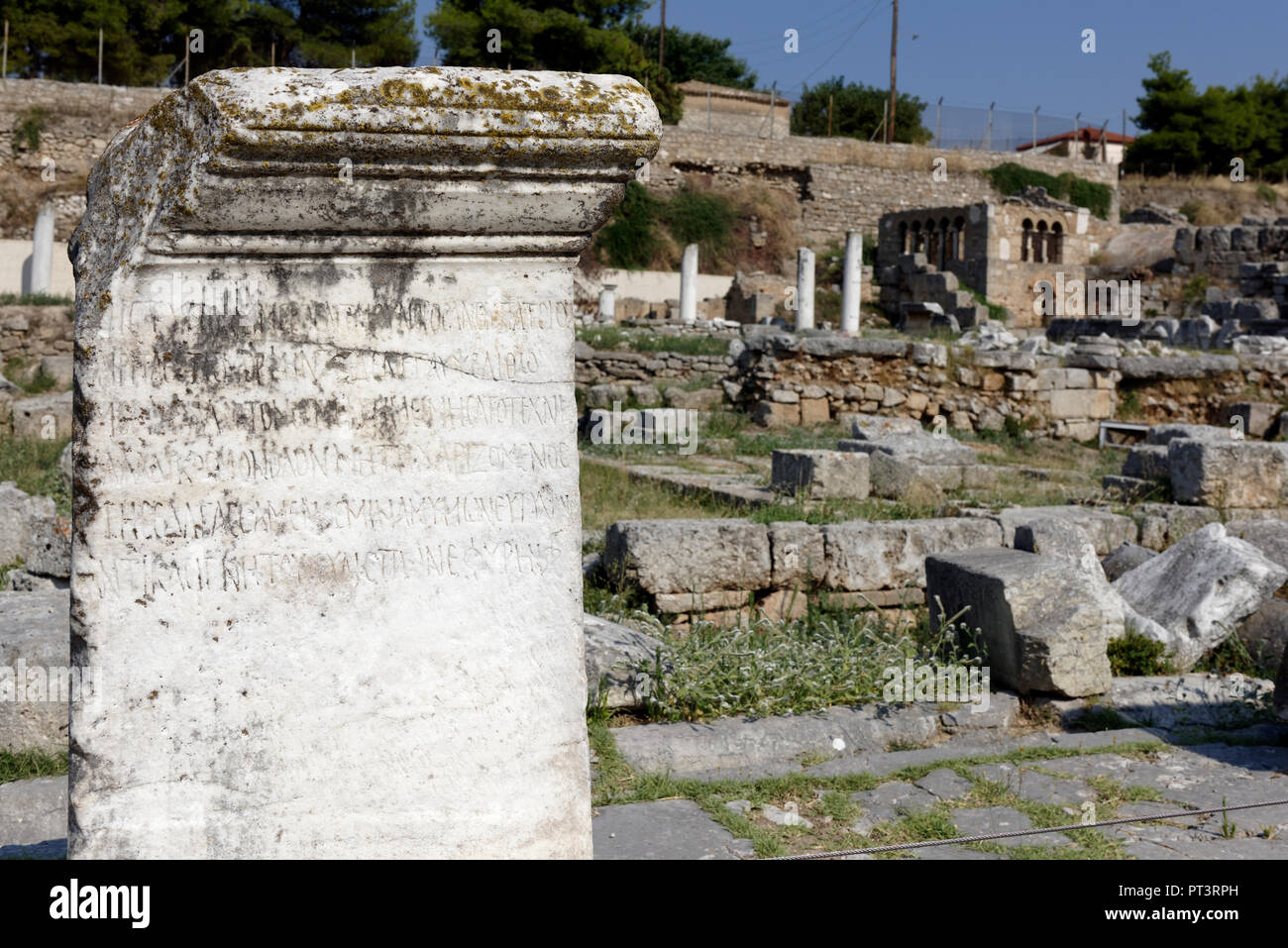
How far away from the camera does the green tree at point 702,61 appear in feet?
154

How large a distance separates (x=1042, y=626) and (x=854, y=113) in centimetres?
4241

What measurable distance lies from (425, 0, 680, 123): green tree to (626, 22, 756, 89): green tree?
14891 mm

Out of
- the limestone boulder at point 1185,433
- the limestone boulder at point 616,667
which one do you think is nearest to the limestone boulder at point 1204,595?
the limestone boulder at point 616,667

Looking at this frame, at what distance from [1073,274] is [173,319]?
90.5 ft

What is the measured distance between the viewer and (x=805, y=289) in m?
19.4

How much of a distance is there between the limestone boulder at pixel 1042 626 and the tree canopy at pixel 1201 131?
38.4 meters

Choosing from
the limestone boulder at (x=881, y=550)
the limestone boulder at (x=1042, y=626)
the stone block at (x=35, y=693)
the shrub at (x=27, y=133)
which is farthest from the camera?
the shrub at (x=27, y=133)

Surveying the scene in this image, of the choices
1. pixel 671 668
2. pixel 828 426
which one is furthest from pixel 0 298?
pixel 671 668

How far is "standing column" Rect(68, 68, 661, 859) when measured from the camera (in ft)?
6.58

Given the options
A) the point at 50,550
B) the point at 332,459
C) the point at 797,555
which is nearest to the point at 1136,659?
the point at 797,555

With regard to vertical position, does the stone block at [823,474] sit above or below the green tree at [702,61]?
below

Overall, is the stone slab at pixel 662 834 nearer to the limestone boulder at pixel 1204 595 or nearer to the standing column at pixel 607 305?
the limestone boulder at pixel 1204 595

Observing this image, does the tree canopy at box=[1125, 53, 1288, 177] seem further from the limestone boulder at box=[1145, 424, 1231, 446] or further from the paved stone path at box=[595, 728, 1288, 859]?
the paved stone path at box=[595, 728, 1288, 859]

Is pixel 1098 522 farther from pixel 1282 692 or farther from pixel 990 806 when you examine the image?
pixel 990 806
